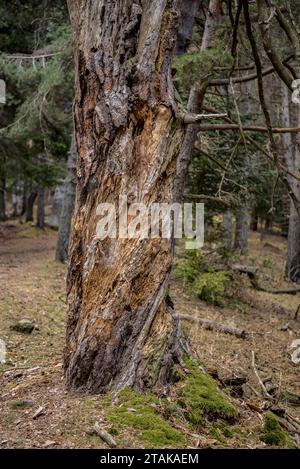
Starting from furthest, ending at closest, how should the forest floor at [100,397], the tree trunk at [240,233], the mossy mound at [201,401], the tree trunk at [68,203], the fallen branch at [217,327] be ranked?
the tree trunk at [240,233] → the tree trunk at [68,203] → the fallen branch at [217,327] → the mossy mound at [201,401] → the forest floor at [100,397]

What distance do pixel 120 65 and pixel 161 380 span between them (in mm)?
2858

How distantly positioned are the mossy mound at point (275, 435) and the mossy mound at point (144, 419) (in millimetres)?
865

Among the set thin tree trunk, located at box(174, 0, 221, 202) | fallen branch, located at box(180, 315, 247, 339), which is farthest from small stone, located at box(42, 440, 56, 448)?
fallen branch, located at box(180, 315, 247, 339)

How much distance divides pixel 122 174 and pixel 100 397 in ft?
6.48

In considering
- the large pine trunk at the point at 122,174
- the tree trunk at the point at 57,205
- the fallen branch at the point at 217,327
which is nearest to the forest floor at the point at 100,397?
the fallen branch at the point at 217,327

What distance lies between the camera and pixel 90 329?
4.62 meters

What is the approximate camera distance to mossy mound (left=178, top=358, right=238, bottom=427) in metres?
4.53

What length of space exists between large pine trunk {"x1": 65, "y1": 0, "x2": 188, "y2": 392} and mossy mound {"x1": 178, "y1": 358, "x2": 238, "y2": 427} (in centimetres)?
25

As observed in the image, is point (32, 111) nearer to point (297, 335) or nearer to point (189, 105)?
point (189, 105)

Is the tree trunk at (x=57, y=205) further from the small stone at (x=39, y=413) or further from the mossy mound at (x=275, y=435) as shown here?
the mossy mound at (x=275, y=435)

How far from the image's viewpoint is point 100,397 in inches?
178

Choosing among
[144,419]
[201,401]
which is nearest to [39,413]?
[144,419]

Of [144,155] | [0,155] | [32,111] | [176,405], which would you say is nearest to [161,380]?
[176,405]

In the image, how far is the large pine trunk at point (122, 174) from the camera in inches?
181
